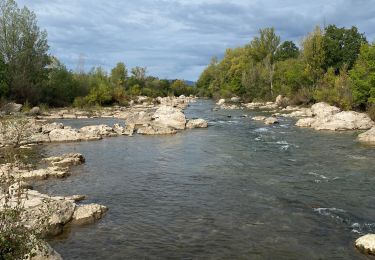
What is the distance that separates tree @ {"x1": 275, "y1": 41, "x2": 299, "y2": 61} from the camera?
113m

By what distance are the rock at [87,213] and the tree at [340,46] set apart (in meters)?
71.3

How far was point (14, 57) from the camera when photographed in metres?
70.2

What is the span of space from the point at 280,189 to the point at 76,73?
83240 millimetres

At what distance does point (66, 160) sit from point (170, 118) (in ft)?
76.0

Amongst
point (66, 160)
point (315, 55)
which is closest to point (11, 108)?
point (66, 160)

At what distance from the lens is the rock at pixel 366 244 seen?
42.1ft

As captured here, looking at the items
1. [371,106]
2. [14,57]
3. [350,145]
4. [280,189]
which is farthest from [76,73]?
[280,189]

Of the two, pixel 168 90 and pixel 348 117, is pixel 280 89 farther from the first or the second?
pixel 168 90

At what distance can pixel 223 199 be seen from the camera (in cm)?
1920

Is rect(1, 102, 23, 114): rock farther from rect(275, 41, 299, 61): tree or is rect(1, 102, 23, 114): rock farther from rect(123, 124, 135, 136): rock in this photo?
rect(275, 41, 299, 61): tree

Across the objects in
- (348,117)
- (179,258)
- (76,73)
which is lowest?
(179,258)

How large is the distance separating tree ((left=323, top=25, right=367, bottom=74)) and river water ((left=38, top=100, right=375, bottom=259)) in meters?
48.4

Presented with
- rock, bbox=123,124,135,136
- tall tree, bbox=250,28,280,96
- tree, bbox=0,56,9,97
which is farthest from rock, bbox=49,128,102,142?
tall tree, bbox=250,28,280,96

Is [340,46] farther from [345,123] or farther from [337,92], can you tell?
[345,123]
